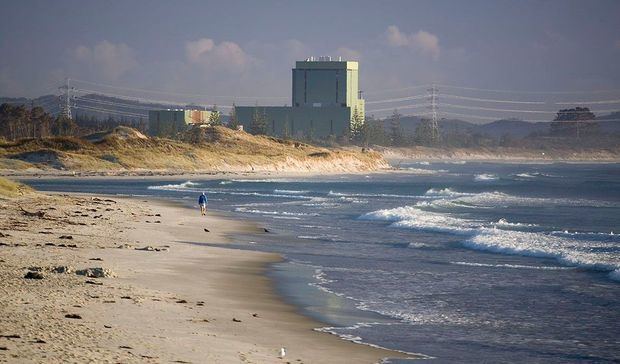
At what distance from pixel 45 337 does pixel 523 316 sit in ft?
37.0

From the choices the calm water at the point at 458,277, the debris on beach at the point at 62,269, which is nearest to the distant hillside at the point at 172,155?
the calm water at the point at 458,277

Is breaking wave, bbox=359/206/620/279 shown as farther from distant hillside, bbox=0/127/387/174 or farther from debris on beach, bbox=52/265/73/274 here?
distant hillside, bbox=0/127/387/174

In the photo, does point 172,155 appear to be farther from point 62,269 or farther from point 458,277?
point 62,269

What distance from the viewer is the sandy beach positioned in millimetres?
15188

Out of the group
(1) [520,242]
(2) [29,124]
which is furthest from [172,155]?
(1) [520,242]

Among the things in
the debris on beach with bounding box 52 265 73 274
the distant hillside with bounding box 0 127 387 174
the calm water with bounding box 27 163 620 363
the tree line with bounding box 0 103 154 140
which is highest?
the tree line with bounding box 0 103 154 140

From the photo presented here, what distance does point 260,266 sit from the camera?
29.9m

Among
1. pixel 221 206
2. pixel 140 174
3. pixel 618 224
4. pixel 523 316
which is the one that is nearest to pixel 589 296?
pixel 523 316

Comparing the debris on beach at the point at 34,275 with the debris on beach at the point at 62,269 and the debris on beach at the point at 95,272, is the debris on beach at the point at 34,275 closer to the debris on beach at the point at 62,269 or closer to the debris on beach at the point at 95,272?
the debris on beach at the point at 62,269

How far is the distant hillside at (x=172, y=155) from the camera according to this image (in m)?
111

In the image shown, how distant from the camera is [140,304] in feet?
64.1

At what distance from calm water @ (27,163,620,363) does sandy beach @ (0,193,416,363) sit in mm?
1292

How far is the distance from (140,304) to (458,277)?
11561 mm

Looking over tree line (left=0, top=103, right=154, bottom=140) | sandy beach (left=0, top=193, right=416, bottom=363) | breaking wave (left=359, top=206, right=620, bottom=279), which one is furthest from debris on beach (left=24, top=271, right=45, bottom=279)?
tree line (left=0, top=103, right=154, bottom=140)
